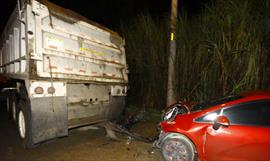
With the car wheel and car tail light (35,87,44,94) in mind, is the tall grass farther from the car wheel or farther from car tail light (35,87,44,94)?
car tail light (35,87,44,94)

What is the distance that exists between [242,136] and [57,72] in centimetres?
333

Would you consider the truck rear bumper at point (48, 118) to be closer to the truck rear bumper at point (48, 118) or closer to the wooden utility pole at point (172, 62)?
the truck rear bumper at point (48, 118)

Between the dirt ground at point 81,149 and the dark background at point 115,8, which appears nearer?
the dirt ground at point 81,149

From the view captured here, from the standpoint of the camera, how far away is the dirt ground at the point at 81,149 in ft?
11.5

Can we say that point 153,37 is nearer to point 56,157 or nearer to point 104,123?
point 104,123

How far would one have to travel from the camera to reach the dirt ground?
11.5ft

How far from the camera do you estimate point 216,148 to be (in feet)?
9.62

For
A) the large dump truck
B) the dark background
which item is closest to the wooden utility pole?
the large dump truck

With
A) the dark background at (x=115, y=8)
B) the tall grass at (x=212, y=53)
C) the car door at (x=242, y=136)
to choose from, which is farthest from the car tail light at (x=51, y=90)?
the dark background at (x=115, y=8)

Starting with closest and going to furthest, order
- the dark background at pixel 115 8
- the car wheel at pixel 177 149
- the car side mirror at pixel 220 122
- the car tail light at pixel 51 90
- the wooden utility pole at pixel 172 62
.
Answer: the car side mirror at pixel 220 122 → the car wheel at pixel 177 149 → the car tail light at pixel 51 90 → the wooden utility pole at pixel 172 62 → the dark background at pixel 115 8

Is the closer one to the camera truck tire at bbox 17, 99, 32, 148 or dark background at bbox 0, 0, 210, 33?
truck tire at bbox 17, 99, 32, 148

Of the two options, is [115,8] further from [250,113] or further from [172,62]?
[250,113]

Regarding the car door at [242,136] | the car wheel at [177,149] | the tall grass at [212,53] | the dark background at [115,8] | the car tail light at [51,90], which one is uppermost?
the dark background at [115,8]

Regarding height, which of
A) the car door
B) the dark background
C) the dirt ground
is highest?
the dark background
